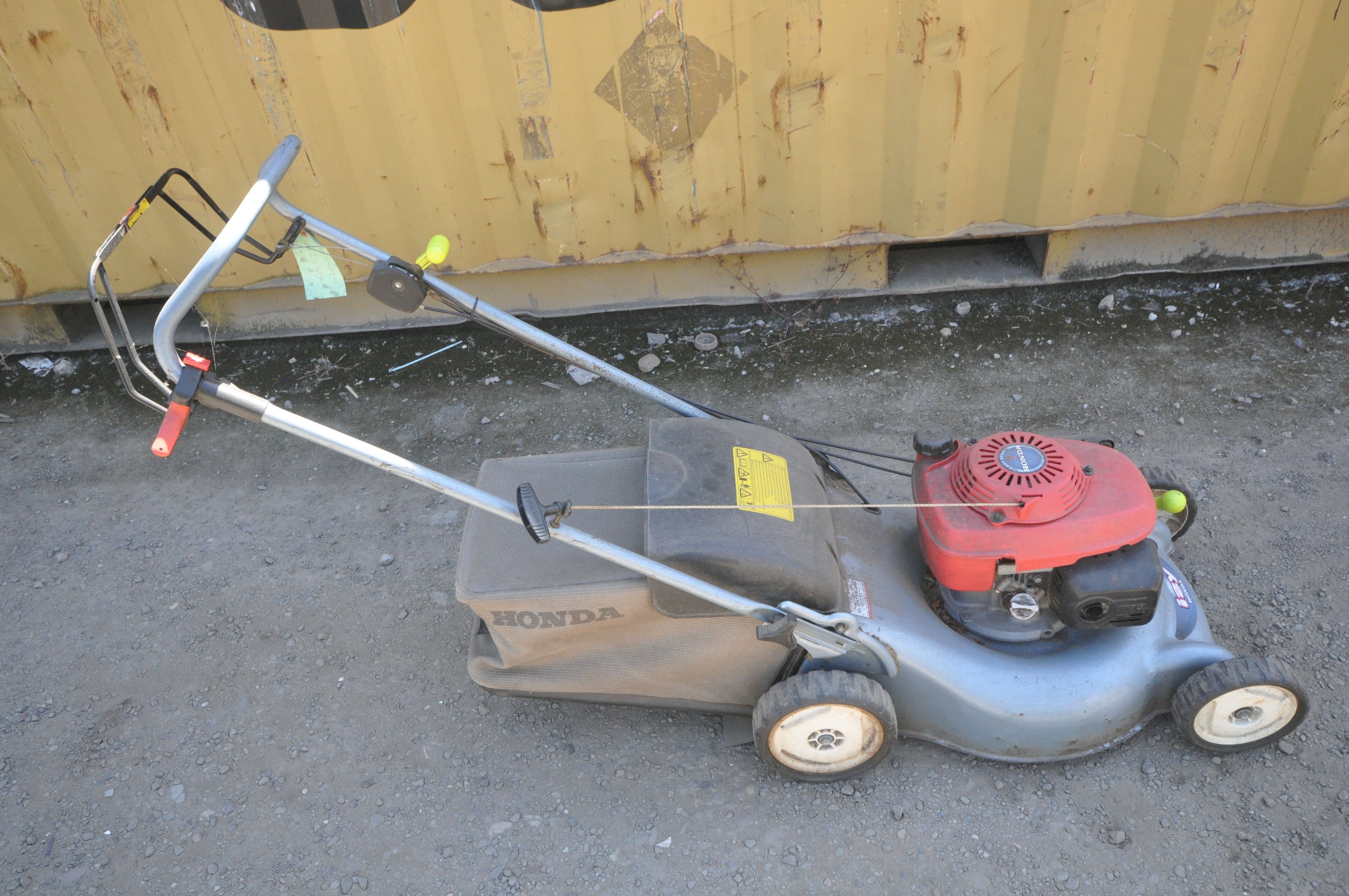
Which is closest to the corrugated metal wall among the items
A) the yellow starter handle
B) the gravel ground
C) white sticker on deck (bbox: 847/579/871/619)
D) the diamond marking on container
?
the diamond marking on container

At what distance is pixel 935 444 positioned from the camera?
235 centimetres

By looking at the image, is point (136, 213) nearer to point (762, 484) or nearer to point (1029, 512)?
point (762, 484)

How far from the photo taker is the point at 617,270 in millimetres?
4152

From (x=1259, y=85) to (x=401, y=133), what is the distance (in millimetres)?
3305

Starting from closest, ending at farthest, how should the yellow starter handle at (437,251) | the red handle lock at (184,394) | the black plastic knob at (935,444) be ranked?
the red handle lock at (184,394)
the yellow starter handle at (437,251)
the black plastic knob at (935,444)

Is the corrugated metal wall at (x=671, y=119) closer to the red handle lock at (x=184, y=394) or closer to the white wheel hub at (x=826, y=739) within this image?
the red handle lock at (x=184, y=394)

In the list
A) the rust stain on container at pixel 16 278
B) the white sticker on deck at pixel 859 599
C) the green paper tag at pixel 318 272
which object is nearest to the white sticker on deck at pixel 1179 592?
the white sticker on deck at pixel 859 599

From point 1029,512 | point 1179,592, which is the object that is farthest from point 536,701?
point 1179,592

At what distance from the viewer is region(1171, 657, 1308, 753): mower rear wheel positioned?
87.0 inches

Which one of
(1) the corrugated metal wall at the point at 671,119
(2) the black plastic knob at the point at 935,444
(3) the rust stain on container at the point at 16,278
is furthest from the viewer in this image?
(3) the rust stain on container at the point at 16,278

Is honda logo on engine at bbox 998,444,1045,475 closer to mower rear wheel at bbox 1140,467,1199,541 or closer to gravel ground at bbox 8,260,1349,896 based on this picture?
mower rear wheel at bbox 1140,467,1199,541

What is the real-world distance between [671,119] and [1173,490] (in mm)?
2237

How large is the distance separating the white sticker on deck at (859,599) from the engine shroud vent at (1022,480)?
13.1 inches

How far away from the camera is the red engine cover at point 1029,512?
212cm
